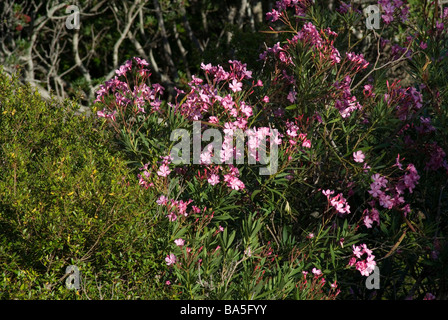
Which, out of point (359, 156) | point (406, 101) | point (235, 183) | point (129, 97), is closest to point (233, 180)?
point (235, 183)

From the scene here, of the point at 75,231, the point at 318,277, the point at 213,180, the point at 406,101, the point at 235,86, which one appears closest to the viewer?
the point at 75,231

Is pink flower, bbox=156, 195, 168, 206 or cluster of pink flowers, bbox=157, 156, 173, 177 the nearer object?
pink flower, bbox=156, 195, 168, 206

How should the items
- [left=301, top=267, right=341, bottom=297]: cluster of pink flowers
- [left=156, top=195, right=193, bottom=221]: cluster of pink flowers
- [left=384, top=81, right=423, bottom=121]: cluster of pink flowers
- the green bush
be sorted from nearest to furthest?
the green bush
[left=301, top=267, right=341, bottom=297]: cluster of pink flowers
[left=156, top=195, right=193, bottom=221]: cluster of pink flowers
[left=384, top=81, right=423, bottom=121]: cluster of pink flowers

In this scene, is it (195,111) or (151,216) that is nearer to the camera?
(151,216)

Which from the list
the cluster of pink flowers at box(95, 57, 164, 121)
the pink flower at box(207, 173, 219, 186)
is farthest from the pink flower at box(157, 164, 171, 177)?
the cluster of pink flowers at box(95, 57, 164, 121)

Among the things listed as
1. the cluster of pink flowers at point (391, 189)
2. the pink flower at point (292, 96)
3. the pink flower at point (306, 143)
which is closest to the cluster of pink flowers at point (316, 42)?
the pink flower at point (292, 96)

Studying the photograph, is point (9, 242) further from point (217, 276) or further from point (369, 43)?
point (369, 43)

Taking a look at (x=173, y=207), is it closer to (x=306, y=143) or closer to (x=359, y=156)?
(x=306, y=143)

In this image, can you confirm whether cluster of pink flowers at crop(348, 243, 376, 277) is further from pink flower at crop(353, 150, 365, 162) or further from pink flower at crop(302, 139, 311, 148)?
pink flower at crop(302, 139, 311, 148)

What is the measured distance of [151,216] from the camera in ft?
10.6

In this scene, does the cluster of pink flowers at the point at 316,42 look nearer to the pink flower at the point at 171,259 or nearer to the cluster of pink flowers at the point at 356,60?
the cluster of pink flowers at the point at 356,60

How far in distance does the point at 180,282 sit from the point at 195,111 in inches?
47.3

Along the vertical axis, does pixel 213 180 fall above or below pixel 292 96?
below
